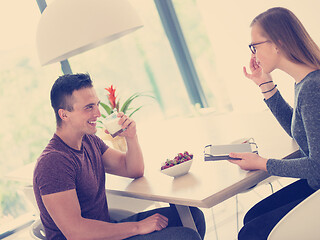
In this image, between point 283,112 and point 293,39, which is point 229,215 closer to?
point 283,112

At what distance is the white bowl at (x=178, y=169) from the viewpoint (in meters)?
1.71

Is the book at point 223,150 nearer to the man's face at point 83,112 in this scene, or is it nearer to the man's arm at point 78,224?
the man's arm at point 78,224

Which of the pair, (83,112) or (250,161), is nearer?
(250,161)

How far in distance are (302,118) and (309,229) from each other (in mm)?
413

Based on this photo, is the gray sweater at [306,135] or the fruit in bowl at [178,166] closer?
the gray sweater at [306,135]

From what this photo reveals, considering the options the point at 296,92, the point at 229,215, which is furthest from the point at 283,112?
the point at 229,215

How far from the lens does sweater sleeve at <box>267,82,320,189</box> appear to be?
137cm

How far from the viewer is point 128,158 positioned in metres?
2.04

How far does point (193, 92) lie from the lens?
5602 mm

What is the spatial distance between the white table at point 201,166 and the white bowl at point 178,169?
0.02m

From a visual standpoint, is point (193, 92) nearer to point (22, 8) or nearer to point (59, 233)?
point (22, 8)

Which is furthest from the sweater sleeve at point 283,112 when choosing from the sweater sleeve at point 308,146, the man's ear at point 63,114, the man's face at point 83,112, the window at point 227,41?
the window at point 227,41

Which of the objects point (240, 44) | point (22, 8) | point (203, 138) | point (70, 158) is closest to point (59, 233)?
point (70, 158)

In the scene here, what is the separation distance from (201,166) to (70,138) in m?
0.62
